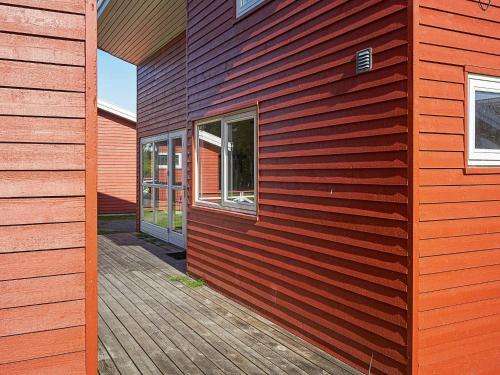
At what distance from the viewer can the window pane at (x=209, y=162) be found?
5559 mm

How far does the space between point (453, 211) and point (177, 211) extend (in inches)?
261

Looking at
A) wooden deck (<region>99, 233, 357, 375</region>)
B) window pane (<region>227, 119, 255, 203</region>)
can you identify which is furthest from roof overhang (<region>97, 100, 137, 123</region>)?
window pane (<region>227, 119, 255, 203</region>)

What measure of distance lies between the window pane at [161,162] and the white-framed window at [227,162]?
3470mm

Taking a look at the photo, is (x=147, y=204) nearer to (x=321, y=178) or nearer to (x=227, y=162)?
(x=227, y=162)

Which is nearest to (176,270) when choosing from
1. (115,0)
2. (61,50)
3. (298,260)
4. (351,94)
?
(298,260)

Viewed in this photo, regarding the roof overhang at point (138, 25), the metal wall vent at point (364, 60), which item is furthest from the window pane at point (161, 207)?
the metal wall vent at point (364, 60)

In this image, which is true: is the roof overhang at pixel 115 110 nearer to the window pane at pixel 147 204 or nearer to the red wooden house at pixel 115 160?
the red wooden house at pixel 115 160

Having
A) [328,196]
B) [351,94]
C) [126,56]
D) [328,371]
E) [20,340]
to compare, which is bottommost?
[328,371]

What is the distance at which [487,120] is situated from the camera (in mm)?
2998

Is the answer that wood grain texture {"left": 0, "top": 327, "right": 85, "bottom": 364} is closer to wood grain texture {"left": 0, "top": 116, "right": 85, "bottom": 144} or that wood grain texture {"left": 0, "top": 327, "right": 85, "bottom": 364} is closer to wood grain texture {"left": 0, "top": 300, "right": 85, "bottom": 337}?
wood grain texture {"left": 0, "top": 300, "right": 85, "bottom": 337}

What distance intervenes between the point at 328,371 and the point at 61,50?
2720mm

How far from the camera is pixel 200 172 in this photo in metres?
6.16

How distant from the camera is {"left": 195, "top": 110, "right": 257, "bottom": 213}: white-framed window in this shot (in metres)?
4.77

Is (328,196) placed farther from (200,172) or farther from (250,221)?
(200,172)
